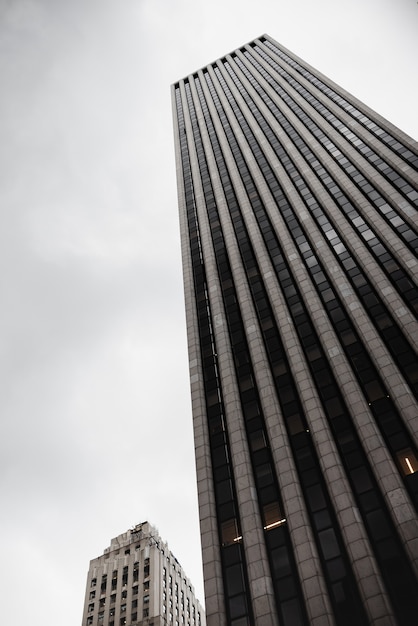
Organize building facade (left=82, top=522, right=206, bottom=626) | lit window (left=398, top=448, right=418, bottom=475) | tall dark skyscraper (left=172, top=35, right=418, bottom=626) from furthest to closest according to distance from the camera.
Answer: building facade (left=82, top=522, right=206, bottom=626) < lit window (left=398, top=448, right=418, bottom=475) < tall dark skyscraper (left=172, top=35, right=418, bottom=626)

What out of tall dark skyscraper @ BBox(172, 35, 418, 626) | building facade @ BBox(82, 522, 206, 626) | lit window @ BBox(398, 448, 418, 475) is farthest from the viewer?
building facade @ BBox(82, 522, 206, 626)

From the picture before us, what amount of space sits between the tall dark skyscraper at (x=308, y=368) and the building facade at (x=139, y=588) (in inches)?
2168

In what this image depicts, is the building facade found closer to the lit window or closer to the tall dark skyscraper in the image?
the tall dark skyscraper

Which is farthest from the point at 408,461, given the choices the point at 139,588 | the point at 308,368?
the point at 139,588

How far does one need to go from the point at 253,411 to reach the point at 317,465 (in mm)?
8544

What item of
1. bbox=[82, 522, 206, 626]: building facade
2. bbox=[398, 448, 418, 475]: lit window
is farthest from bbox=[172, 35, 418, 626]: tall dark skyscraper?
bbox=[82, 522, 206, 626]: building facade

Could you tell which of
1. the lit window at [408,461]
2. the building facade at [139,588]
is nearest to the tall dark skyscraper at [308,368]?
the lit window at [408,461]

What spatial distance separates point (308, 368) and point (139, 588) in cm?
6452

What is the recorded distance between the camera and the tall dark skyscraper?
31.2 meters

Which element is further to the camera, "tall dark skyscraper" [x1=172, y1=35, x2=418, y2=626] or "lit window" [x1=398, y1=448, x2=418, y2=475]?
"lit window" [x1=398, y1=448, x2=418, y2=475]

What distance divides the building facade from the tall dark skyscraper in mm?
55073

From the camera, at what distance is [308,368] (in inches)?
1725

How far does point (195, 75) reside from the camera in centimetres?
12219

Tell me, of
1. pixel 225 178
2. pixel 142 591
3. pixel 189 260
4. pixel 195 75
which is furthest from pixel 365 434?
pixel 195 75
